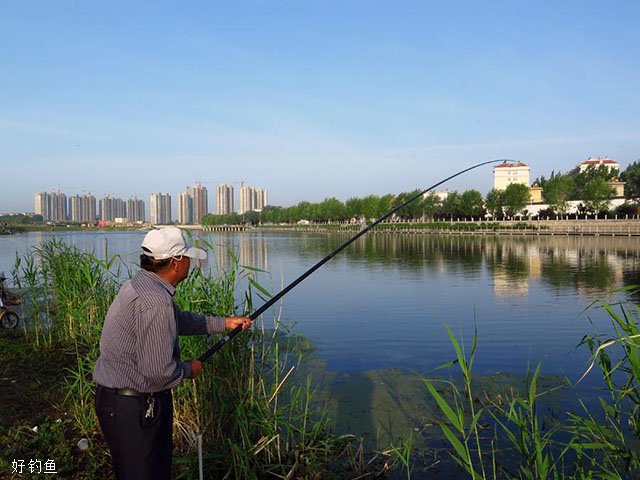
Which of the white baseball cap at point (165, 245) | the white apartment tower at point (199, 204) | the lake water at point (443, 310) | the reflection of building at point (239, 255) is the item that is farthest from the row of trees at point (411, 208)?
the white baseball cap at point (165, 245)

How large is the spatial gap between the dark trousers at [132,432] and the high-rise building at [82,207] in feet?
582

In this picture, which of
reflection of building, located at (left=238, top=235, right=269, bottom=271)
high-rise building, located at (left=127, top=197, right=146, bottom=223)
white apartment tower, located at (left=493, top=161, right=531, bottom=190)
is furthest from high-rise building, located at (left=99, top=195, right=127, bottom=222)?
reflection of building, located at (left=238, top=235, right=269, bottom=271)

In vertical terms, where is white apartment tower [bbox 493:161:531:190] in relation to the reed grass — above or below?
above

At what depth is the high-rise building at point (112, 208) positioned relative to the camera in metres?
165

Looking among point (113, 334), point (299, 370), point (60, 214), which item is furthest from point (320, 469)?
point (60, 214)

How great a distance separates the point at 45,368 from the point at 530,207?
83.0 m

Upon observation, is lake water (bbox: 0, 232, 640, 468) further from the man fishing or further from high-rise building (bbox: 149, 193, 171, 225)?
high-rise building (bbox: 149, 193, 171, 225)

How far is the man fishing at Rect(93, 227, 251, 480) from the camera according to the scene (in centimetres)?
246

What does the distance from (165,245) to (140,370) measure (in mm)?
620

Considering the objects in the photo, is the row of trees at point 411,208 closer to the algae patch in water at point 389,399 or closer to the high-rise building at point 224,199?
the high-rise building at point 224,199

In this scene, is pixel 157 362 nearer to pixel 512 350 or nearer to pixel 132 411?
pixel 132 411

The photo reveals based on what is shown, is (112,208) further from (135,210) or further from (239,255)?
(239,255)

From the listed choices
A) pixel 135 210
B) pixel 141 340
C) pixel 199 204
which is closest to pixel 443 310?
pixel 199 204

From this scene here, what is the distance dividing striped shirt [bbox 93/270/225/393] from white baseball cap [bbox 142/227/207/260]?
12cm
